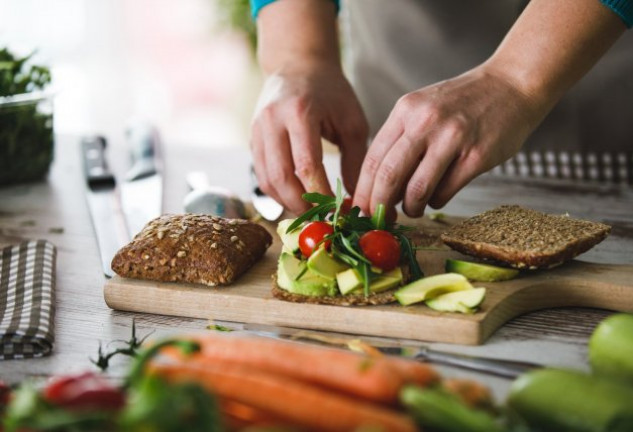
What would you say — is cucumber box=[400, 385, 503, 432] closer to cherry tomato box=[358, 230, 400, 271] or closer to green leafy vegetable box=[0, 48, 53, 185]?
cherry tomato box=[358, 230, 400, 271]

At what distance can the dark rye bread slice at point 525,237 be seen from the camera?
2.13m

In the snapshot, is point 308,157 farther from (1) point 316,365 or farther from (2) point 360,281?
(1) point 316,365

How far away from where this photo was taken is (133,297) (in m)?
2.18

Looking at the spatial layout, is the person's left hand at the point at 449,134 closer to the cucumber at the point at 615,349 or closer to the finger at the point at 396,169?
the finger at the point at 396,169

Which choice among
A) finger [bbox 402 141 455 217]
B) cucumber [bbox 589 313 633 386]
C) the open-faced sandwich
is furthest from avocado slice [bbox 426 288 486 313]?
finger [bbox 402 141 455 217]

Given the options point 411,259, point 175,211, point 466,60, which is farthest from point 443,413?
point 466,60

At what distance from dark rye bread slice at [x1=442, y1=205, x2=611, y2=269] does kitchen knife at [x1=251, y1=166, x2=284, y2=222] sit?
2.32 feet

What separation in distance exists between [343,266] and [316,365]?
83 centimetres

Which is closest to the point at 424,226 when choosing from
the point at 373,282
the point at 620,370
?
the point at 373,282

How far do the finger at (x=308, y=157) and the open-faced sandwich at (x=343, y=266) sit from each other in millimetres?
404

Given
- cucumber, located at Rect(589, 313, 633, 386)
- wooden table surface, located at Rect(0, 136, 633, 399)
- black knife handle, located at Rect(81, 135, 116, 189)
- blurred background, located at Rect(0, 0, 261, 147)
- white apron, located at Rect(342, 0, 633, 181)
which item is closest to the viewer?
cucumber, located at Rect(589, 313, 633, 386)

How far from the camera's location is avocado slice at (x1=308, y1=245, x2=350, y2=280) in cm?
203

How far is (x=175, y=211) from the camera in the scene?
303cm

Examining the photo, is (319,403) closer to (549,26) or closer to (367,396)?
(367,396)
